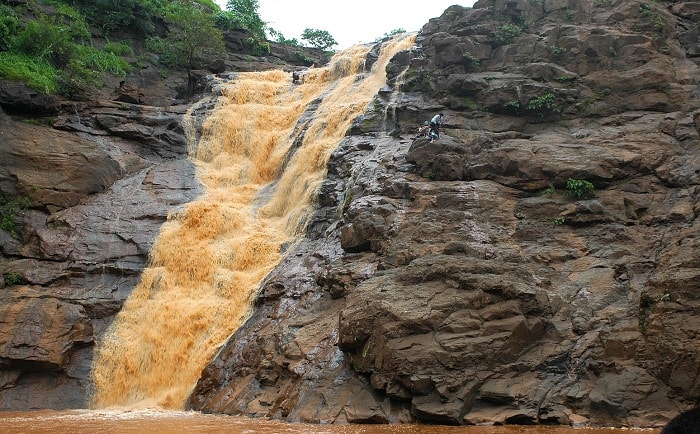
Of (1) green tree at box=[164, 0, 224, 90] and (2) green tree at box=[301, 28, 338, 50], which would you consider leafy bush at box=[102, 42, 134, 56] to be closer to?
(1) green tree at box=[164, 0, 224, 90]

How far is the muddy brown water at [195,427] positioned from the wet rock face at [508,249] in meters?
0.64

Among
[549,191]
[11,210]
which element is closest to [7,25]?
[11,210]

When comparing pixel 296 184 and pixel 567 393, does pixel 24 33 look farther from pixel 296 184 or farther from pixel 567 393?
pixel 567 393

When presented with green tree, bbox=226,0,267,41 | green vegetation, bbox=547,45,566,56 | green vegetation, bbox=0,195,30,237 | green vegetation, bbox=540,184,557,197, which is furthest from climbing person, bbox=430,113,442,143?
green tree, bbox=226,0,267,41

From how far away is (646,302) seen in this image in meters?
12.5

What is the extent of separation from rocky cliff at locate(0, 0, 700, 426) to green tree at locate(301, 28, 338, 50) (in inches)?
812

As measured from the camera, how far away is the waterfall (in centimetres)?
1719

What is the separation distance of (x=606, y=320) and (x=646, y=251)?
138 inches

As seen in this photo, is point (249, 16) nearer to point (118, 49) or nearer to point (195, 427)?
point (118, 49)

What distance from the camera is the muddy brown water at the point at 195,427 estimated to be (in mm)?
10477

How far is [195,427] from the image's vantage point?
11414mm

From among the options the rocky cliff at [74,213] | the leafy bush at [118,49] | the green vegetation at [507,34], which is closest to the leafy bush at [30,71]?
the rocky cliff at [74,213]

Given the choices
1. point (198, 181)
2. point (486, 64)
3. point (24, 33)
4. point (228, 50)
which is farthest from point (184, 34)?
point (486, 64)

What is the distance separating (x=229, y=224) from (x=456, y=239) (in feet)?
31.0
